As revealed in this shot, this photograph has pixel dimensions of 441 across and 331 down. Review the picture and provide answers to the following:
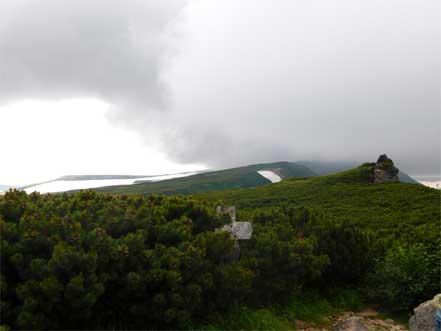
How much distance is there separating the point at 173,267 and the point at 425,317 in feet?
17.3

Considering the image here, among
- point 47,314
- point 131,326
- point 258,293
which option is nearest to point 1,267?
point 47,314

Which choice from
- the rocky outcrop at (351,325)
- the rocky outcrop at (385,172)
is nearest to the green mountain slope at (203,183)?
the rocky outcrop at (385,172)

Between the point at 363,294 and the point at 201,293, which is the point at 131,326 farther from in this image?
the point at 363,294

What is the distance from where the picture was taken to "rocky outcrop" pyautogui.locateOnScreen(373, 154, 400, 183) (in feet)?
150

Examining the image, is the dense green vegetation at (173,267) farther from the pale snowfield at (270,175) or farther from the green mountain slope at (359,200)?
the pale snowfield at (270,175)

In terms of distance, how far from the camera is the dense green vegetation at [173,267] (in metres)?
5.41

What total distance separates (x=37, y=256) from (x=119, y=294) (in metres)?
1.29

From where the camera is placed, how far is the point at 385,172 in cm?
4612

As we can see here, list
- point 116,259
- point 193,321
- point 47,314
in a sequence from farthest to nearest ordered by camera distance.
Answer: point 193,321, point 116,259, point 47,314

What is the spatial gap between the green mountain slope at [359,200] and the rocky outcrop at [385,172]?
149cm

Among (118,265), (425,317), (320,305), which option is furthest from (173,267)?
(425,317)

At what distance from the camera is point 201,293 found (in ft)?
22.4

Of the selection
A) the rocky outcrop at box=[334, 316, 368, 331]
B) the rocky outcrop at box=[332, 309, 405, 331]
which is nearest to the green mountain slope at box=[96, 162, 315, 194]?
the rocky outcrop at box=[332, 309, 405, 331]

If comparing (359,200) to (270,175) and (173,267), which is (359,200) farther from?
(270,175)
